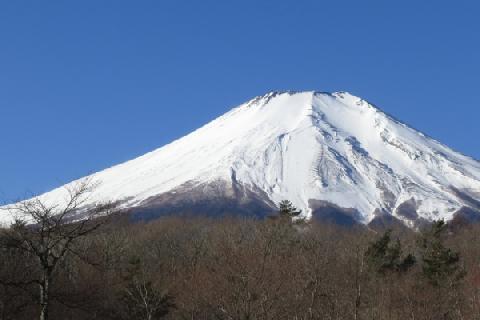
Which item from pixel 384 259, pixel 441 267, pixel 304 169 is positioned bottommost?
pixel 441 267

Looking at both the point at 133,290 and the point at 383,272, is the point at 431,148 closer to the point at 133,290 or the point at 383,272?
the point at 383,272

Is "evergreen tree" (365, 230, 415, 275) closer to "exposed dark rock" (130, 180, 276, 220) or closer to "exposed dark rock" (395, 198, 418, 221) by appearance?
"exposed dark rock" (130, 180, 276, 220)

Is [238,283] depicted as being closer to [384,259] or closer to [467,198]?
[384,259]

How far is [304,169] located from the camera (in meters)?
158

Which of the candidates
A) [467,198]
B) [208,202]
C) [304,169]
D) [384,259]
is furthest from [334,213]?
[384,259]

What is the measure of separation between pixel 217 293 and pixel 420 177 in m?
128

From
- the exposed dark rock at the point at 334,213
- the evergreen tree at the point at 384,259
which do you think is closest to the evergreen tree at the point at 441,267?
the evergreen tree at the point at 384,259

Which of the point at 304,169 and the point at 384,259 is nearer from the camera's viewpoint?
the point at 384,259

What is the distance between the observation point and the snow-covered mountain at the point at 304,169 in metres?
143

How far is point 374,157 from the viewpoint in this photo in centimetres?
16438

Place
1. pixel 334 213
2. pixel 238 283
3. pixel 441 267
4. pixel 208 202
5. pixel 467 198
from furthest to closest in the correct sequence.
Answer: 1. pixel 467 198
2. pixel 334 213
3. pixel 208 202
4. pixel 441 267
5. pixel 238 283

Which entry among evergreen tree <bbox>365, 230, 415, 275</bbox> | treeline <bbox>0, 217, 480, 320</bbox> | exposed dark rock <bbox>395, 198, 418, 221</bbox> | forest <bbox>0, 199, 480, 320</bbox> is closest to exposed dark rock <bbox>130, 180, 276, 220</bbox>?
exposed dark rock <bbox>395, 198, 418, 221</bbox>

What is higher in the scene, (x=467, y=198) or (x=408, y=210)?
(x=467, y=198)

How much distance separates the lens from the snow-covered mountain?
14262 centimetres
